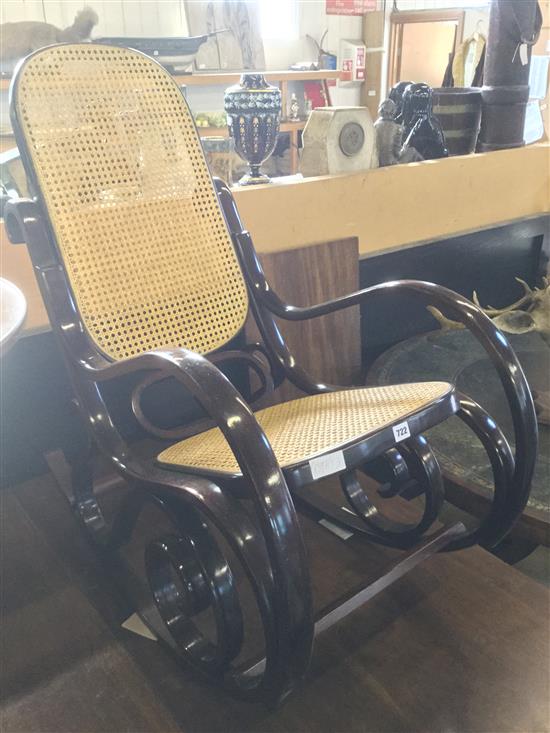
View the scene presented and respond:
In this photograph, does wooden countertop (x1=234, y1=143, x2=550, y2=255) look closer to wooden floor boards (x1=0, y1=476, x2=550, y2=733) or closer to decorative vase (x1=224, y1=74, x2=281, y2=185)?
decorative vase (x1=224, y1=74, x2=281, y2=185)

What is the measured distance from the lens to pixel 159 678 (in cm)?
99

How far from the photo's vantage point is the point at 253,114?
4.86 ft

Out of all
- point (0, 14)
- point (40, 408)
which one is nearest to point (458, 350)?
point (40, 408)

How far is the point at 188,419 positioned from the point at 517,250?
1.58 m

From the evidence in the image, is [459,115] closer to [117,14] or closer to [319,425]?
[319,425]

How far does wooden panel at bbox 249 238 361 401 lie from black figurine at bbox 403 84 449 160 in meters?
0.48

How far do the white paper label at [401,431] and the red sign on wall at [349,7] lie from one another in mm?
4927

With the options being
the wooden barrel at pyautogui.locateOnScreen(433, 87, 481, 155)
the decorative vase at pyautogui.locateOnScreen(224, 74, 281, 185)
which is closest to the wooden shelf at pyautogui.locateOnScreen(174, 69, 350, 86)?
the wooden barrel at pyautogui.locateOnScreen(433, 87, 481, 155)

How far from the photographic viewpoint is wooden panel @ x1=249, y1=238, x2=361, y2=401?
163 centimetres

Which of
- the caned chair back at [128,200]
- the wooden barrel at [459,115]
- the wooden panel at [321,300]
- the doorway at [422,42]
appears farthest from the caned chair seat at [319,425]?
the doorway at [422,42]

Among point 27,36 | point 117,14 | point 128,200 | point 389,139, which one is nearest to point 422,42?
point 117,14

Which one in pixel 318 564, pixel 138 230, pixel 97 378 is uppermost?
pixel 138 230

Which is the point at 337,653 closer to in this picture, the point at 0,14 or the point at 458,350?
the point at 458,350

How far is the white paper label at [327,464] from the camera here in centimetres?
80
